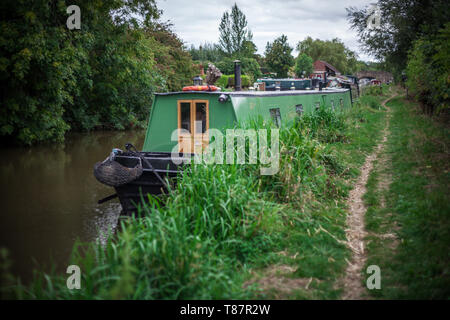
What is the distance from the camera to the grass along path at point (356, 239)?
3643 mm

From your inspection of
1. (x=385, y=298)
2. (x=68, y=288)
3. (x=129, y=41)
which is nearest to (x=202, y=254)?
(x=68, y=288)

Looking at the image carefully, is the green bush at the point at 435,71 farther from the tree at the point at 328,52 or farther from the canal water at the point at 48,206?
the tree at the point at 328,52

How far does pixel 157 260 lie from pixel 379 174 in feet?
18.9

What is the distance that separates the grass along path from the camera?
3643 millimetres

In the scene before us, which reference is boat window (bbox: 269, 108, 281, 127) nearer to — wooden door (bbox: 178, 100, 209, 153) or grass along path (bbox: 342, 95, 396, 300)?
wooden door (bbox: 178, 100, 209, 153)

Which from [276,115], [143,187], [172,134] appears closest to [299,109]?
[276,115]

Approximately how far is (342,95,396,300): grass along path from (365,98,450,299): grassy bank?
0.11 m

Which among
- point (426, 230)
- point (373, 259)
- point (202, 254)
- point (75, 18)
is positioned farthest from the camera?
point (75, 18)

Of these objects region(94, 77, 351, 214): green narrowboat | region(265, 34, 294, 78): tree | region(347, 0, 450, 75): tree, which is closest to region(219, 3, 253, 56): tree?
region(265, 34, 294, 78): tree

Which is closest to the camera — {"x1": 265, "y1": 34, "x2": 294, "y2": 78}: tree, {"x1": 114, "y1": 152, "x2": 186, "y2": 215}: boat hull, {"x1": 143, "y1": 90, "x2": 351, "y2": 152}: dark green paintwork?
{"x1": 114, "y1": 152, "x2": 186, "y2": 215}: boat hull

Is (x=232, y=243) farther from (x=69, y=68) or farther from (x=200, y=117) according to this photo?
(x=69, y=68)

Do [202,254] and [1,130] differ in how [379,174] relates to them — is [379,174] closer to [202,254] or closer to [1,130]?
[202,254]

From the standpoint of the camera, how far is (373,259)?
4129 mm

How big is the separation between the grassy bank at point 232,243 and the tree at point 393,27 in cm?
1734
